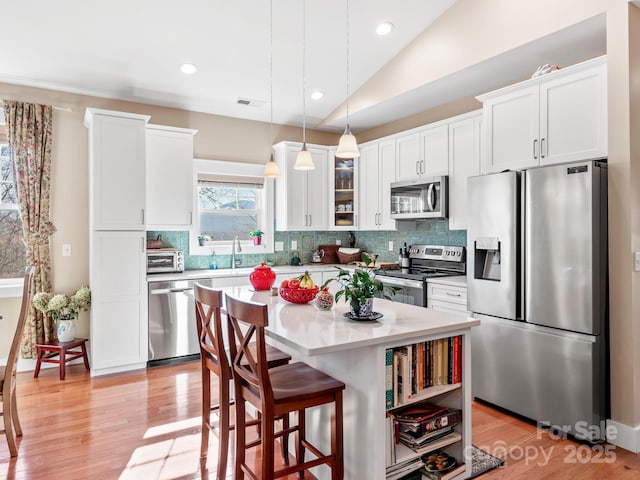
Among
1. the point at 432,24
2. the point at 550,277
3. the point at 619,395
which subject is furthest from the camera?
the point at 432,24

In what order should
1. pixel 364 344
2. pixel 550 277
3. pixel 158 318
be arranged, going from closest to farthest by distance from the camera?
pixel 364 344 < pixel 550 277 < pixel 158 318

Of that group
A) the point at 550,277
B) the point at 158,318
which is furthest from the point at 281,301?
the point at 158,318

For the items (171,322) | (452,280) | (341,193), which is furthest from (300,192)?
(452,280)

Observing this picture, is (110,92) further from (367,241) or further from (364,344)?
(364,344)

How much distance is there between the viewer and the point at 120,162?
3969mm

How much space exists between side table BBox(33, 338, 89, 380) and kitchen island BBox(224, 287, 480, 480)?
2.51 meters

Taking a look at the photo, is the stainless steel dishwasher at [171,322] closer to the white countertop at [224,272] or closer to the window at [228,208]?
the white countertop at [224,272]

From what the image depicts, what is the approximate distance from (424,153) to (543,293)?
6.74ft

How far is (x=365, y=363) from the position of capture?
193 cm

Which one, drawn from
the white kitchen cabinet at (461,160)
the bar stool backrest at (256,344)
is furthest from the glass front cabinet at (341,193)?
the bar stool backrest at (256,344)

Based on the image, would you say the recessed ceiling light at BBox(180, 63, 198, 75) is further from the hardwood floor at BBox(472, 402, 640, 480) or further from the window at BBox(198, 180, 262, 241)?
the hardwood floor at BBox(472, 402, 640, 480)

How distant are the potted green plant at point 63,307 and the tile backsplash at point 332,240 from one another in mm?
953

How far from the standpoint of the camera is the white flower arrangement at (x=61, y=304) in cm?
385

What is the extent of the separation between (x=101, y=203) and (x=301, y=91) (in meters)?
2.40
